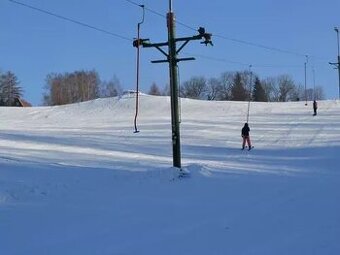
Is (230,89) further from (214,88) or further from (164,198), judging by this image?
(164,198)

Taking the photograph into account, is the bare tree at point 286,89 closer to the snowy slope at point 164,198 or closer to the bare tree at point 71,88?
the bare tree at point 71,88

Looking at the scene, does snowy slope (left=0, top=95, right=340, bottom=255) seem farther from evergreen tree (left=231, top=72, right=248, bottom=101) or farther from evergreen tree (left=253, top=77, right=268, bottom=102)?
evergreen tree (left=231, top=72, right=248, bottom=101)

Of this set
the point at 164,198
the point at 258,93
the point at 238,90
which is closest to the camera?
the point at 164,198

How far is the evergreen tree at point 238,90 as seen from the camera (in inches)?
5571

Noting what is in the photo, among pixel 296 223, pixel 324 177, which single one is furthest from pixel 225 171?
pixel 296 223

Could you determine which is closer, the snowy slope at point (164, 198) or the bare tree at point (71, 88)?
the snowy slope at point (164, 198)

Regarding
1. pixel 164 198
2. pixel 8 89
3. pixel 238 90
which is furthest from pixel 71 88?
pixel 164 198

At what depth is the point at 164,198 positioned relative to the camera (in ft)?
49.5

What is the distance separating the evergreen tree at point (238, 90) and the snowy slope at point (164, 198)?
108 meters

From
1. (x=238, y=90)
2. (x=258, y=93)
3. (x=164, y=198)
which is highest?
(x=238, y=90)

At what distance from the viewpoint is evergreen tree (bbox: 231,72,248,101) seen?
142 meters

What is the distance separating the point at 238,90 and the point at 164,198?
131 metres

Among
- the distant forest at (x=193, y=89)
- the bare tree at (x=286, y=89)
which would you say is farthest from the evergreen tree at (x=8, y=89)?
the bare tree at (x=286, y=89)

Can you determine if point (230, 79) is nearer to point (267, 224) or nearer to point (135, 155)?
point (135, 155)
